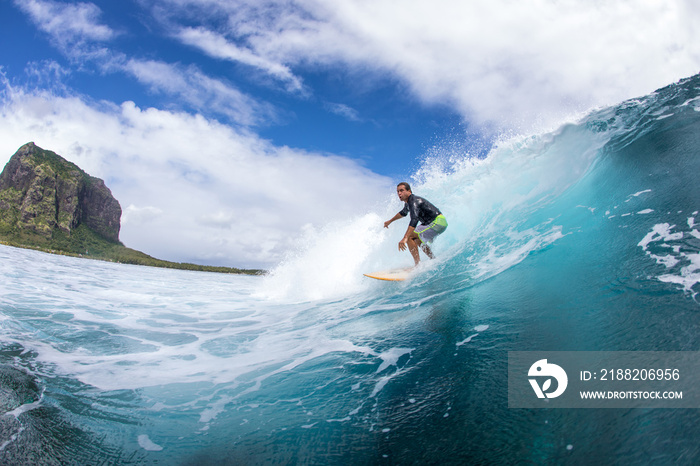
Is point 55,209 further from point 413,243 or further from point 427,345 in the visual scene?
point 427,345

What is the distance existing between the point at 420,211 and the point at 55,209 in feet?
570

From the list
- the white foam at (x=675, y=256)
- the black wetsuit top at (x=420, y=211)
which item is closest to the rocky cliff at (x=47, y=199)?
the black wetsuit top at (x=420, y=211)

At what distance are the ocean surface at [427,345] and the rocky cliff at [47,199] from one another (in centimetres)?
15844

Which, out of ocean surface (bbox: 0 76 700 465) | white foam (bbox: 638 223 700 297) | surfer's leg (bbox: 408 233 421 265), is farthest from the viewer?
surfer's leg (bbox: 408 233 421 265)

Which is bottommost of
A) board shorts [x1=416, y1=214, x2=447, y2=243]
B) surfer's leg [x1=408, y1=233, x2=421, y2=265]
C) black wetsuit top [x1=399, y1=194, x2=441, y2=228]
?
surfer's leg [x1=408, y1=233, x2=421, y2=265]

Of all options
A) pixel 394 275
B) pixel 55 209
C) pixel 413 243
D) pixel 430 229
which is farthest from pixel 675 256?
pixel 55 209

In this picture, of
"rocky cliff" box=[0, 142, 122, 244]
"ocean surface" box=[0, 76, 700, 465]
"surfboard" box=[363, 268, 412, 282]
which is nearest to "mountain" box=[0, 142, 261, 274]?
"rocky cliff" box=[0, 142, 122, 244]

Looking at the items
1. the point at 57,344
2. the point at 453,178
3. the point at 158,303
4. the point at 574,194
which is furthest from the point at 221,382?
the point at 453,178

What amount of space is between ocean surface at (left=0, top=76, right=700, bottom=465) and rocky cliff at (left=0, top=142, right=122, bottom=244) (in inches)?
6238

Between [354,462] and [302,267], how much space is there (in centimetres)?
1201

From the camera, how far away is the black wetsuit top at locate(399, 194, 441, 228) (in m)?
8.72

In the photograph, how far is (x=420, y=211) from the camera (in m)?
8.77

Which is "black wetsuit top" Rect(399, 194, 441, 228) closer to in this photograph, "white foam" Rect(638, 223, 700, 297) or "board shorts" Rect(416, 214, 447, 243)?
"board shorts" Rect(416, 214, 447, 243)

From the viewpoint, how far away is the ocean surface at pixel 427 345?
2787mm
